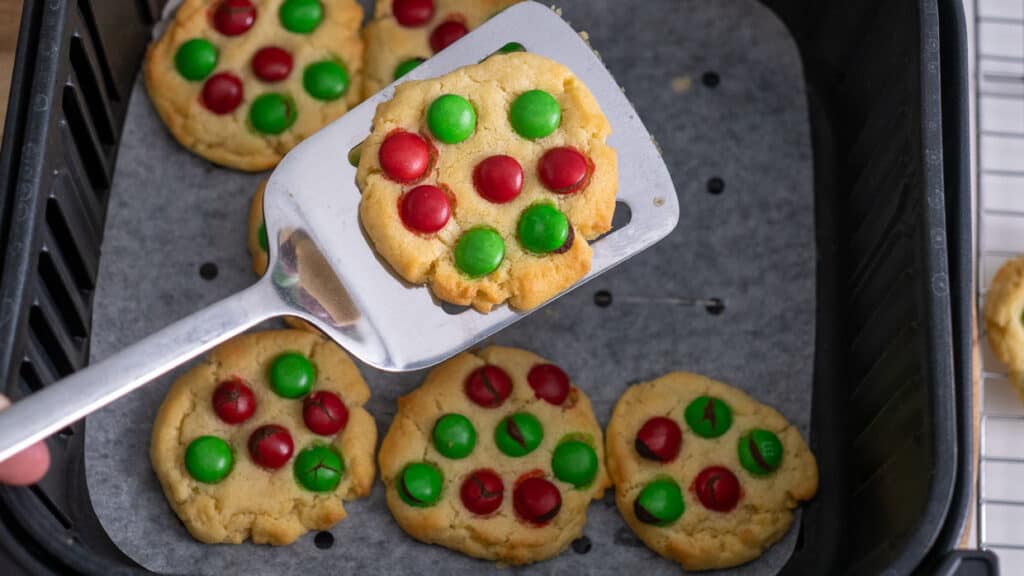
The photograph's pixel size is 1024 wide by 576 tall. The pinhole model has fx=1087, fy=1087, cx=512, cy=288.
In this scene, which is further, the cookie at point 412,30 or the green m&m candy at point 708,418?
the cookie at point 412,30

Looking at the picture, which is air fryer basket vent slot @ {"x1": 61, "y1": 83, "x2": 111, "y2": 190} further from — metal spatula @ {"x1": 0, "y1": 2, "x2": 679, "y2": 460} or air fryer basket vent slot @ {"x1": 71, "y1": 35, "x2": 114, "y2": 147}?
metal spatula @ {"x1": 0, "y1": 2, "x2": 679, "y2": 460}

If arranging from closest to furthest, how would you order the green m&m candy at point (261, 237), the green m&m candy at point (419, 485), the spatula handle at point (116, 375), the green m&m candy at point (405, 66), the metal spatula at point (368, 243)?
the spatula handle at point (116, 375)
the metal spatula at point (368, 243)
the green m&m candy at point (419, 485)
the green m&m candy at point (261, 237)
the green m&m candy at point (405, 66)

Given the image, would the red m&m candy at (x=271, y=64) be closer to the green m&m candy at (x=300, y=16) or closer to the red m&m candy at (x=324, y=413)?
the green m&m candy at (x=300, y=16)

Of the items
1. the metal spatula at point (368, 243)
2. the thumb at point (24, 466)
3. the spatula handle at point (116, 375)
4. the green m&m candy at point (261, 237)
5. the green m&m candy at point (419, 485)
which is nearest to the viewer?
the spatula handle at point (116, 375)

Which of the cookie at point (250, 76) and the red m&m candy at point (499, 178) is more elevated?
the red m&m candy at point (499, 178)

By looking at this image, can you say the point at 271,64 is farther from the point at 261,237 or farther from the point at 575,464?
the point at 575,464

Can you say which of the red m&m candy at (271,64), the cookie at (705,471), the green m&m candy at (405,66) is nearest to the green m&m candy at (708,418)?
the cookie at (705,471)

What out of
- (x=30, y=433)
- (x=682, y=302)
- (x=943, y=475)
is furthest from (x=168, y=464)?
(x=943, y=475)

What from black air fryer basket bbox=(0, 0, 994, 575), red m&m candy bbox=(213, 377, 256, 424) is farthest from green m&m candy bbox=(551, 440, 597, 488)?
red m&m candy bbox=(213, 377, 256, 424)
